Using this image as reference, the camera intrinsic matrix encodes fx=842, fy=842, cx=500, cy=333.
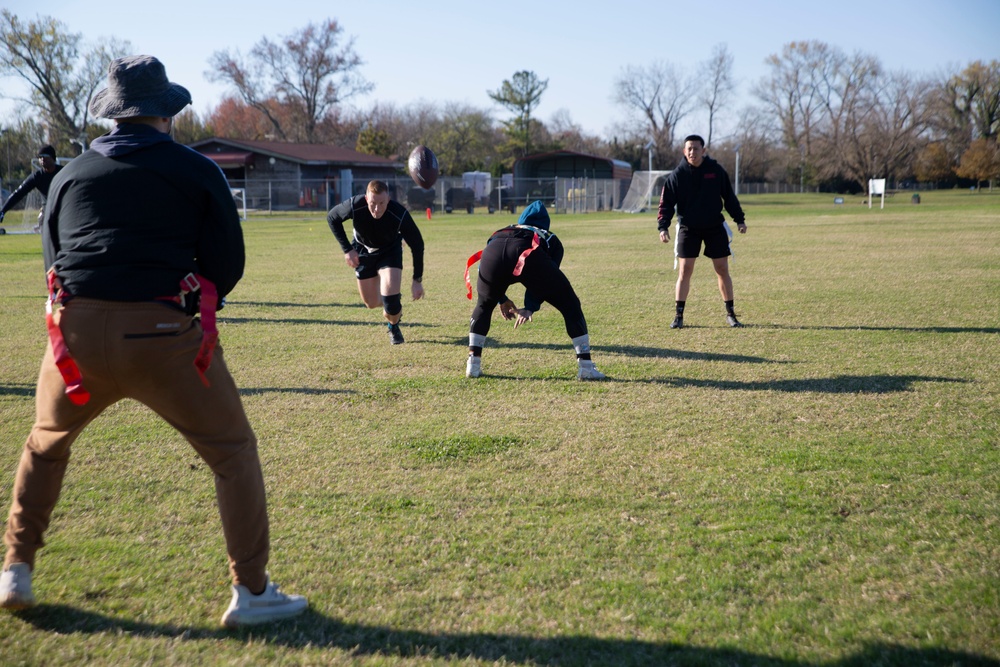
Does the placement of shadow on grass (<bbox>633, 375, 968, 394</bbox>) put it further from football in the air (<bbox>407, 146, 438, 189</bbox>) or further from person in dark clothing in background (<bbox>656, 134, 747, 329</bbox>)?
football in the air (<bbox>407, 146, 438, 189</bbox>)

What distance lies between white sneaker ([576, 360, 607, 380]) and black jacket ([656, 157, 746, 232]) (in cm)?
295

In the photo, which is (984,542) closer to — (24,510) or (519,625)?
(519,625)

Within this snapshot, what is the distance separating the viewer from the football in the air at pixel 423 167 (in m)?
10.3

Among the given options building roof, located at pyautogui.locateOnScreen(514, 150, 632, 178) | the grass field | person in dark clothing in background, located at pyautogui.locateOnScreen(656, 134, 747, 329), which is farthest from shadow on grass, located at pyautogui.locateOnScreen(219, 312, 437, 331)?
building roof, located at pyautogui.locateOnScreen(514, 150, 632, 178)

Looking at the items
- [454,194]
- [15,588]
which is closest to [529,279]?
[15,588]

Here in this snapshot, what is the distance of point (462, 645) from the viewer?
3.28 metres

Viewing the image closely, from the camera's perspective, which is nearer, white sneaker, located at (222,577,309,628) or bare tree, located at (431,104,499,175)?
white sneaker, located at (222,577,309,628)

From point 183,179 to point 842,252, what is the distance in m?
18.6

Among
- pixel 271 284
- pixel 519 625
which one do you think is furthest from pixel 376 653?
pixel 271 284

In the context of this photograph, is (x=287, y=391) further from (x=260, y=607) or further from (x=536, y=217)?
(x=260, y=607)

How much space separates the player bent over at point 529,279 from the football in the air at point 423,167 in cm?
275

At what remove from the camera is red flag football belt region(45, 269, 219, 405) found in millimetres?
3152

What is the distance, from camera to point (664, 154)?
92.2 m

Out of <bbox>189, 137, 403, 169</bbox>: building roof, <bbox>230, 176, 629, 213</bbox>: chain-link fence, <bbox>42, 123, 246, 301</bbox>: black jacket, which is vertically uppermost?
<bbox>189, 137, 403, 169</bbox>: building roof
